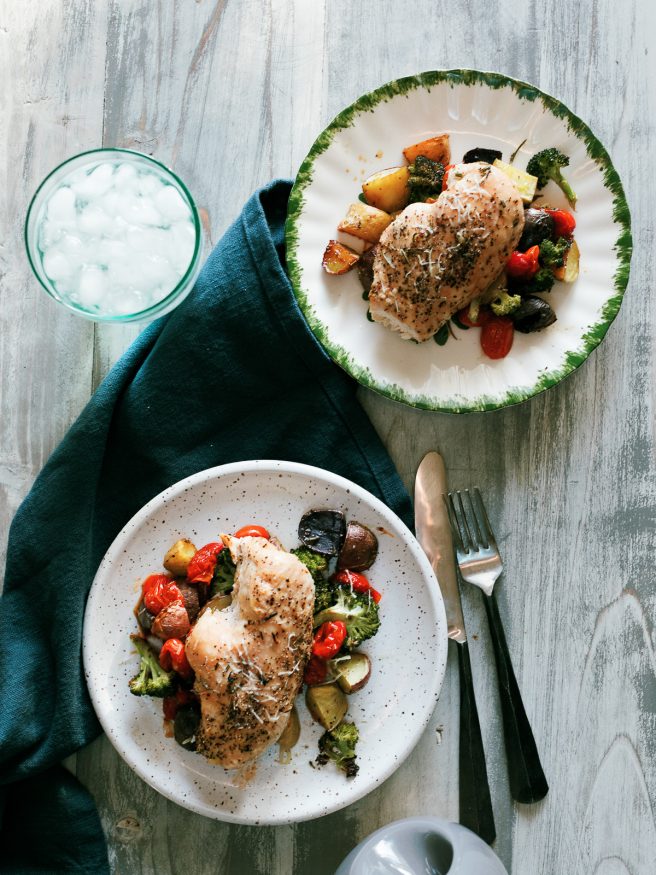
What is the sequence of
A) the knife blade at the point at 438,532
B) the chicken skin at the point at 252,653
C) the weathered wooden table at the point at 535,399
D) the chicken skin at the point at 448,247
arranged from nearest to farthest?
1. the chicken skin at the point at 252,653
2. the chicken skin at the point at 448,247
3. the knife blade at the point at 438,532
4. the weathered wooden table at the point at 535,399

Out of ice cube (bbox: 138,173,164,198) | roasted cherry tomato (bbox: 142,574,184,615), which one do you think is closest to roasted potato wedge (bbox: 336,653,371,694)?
roasted cherry tomato (bbox: 142,574,184,615)

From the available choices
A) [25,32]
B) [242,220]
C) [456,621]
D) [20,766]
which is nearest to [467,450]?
[456,621]

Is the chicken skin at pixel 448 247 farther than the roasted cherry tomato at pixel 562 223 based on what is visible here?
No

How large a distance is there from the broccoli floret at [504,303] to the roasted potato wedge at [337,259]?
49 centimetres

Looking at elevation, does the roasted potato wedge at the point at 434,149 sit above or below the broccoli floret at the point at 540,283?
above

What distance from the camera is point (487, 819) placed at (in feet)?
9.55

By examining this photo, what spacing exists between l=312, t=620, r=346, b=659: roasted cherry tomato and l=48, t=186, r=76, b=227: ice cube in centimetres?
156

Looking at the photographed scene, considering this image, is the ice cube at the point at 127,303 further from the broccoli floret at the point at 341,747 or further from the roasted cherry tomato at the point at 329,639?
the broccoli floret at the point at 341,747

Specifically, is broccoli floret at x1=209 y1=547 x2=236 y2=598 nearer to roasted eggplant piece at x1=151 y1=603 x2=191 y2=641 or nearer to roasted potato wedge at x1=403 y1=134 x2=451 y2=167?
roasted eggplant piece at x1=151 y1=603 x2=191 y2=641

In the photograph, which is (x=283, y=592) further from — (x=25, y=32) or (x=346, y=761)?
(x=25, y=32)

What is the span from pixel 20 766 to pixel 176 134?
225 cm

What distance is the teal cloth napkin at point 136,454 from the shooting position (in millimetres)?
2824

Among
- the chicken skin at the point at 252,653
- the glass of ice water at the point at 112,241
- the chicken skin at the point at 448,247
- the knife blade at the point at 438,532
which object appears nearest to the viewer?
the chicken skin at the point at 252,653

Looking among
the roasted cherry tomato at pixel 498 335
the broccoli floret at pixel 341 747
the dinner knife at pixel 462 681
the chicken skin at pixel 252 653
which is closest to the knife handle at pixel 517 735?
the dinner knife at pixel 462 681
